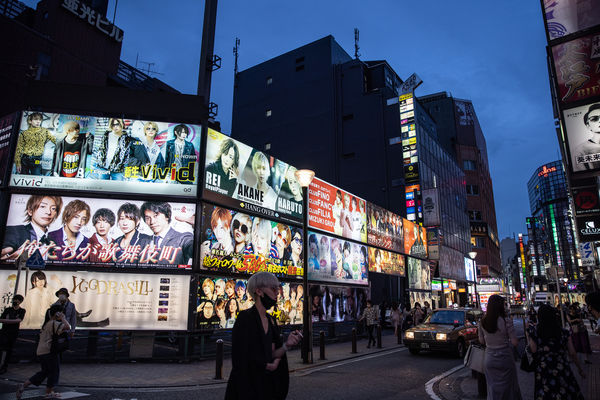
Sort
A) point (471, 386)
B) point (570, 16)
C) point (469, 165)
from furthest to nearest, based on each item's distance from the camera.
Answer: point (469, 165) < point (570, 16) < point (471, 386)

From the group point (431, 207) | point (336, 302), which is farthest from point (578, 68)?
point (431, 207)

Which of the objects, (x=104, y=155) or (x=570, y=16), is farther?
(x=104, y=155)

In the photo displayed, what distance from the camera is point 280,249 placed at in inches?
739

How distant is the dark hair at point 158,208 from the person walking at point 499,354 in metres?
11.5

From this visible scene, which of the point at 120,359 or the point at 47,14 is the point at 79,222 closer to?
the point at 120,359

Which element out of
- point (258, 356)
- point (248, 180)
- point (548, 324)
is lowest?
point (258, 356)

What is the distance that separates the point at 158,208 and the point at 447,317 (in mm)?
11671

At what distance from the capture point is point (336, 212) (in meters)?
23.3

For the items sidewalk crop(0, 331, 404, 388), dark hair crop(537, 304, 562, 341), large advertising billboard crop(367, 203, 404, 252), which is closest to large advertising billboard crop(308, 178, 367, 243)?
large advertising billboard crop(367, 203, 404, 252)

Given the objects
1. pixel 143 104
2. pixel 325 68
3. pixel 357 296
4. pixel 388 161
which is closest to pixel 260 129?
pixel 325 68

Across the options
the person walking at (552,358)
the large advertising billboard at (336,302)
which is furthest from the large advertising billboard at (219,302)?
the person walking at (552,358)

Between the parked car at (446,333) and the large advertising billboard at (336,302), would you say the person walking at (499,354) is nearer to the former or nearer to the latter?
the parked car at (446,333)

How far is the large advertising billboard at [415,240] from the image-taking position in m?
32.7

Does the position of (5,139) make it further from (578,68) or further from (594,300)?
(578,68)
